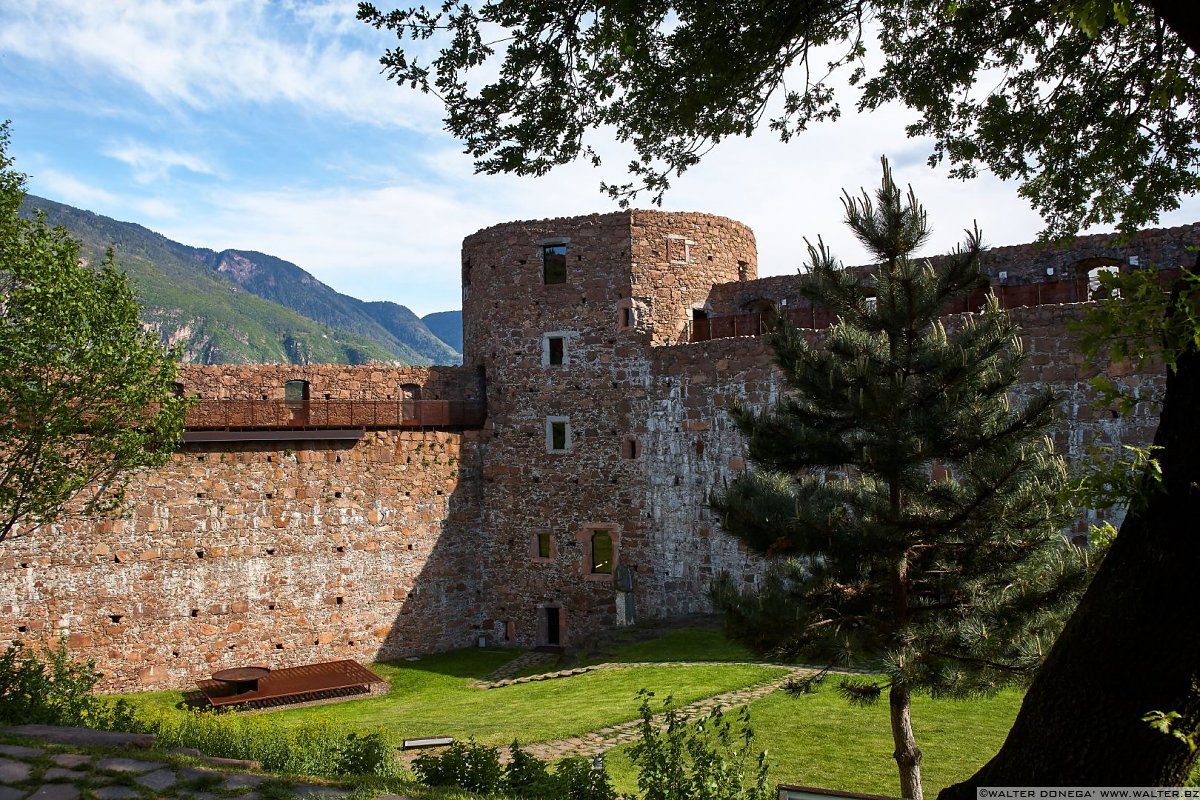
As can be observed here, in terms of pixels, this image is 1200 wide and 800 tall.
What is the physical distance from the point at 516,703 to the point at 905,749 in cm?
886

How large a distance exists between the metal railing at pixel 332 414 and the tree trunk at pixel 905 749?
50.5ft

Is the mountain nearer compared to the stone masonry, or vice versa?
the stone masonry

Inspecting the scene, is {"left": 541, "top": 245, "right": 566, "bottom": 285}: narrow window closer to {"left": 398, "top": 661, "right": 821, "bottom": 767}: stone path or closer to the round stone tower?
the round stone tower

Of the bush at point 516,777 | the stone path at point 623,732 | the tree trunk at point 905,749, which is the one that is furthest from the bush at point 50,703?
the tree trunk at point 905,749

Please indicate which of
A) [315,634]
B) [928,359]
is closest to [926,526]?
[928,359]

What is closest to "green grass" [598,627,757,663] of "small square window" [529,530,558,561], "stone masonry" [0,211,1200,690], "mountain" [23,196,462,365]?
"stone masonry" [0,211,1200,690]

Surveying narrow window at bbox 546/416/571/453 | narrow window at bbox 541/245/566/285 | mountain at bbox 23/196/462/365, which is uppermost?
mountain at bbox 23/196/462/365

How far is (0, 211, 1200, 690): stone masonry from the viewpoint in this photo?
1925 cm

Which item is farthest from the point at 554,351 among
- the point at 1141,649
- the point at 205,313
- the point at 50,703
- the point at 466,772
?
the point at 205,313

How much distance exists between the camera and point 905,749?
30.6 ft

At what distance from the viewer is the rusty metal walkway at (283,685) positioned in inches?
709

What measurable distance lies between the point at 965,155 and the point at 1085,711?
6295mm

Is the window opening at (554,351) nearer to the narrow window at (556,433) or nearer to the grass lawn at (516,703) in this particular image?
the narrow window at (556,433)

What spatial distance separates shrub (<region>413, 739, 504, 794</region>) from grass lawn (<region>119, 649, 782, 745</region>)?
15.2 feet
